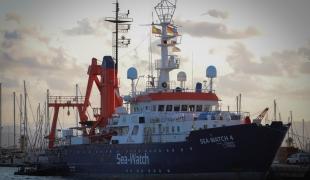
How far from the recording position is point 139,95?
61969mm

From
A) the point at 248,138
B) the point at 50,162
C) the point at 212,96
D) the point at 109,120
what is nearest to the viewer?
the point at 248,138

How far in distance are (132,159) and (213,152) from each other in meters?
8.88

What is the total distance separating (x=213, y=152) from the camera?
52469 mm

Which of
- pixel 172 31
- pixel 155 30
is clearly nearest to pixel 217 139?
pixel 172 31

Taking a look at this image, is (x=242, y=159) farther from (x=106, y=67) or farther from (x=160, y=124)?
(x=106, y=67)

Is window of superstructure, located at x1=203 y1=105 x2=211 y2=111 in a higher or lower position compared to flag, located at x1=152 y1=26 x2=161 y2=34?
lower

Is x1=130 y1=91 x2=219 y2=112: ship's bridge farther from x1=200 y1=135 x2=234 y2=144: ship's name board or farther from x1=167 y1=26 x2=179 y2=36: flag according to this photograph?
x1=200 y1=135 x2=234 y2=144: ship's name board

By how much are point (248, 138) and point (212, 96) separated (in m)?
9.48

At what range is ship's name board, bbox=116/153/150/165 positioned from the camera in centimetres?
5725

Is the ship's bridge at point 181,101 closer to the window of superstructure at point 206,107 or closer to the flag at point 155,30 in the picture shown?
the window of superstructure at point 206,107

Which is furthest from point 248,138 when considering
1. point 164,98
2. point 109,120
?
point 109,120

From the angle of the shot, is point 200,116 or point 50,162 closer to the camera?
point 200,116

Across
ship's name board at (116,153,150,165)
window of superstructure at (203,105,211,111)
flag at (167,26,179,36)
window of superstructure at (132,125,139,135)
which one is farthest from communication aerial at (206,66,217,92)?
ship's name board at (116,153,150,165)

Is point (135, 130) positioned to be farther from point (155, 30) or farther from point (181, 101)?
point (155, 30)
